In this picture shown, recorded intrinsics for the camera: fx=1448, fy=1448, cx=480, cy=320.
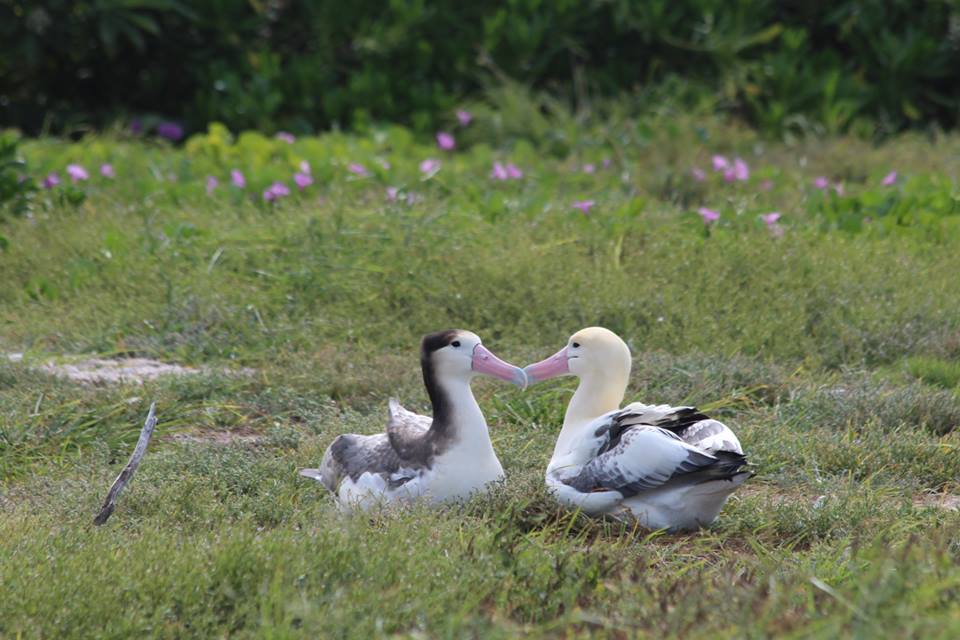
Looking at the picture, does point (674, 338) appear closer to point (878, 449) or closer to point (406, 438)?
point (878, 449)

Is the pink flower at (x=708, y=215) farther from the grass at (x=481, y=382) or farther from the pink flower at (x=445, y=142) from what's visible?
the pink flower at (x=445, y=142)

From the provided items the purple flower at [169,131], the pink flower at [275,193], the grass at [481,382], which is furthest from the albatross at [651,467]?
the purple flower at [169,131]

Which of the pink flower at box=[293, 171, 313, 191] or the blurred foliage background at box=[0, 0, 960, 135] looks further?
the blurred foliage background at box=[0, 0, 960, 135]

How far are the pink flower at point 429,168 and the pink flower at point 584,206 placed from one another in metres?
0.96

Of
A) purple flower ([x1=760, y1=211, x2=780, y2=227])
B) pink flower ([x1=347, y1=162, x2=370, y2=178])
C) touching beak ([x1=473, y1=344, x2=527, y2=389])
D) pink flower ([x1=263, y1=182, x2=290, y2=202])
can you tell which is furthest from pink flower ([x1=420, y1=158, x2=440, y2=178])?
touching beak ([x1=473, y1=344, x2=527, y2=389])

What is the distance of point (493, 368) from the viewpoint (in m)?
4.99

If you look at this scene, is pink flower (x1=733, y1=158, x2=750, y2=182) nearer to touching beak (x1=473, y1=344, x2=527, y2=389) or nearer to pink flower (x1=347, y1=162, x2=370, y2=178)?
pink flower (x1=347, y1=162, x2=370, y2=178)

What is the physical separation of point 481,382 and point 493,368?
1.34m

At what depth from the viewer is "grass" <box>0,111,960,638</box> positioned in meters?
3.72

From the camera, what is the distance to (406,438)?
16.2 feet

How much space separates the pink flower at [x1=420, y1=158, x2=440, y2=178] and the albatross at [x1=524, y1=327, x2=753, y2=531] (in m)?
4.01

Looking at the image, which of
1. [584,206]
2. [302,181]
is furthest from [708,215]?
[302,181]

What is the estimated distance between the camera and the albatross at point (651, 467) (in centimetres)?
454

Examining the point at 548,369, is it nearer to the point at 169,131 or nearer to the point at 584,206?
the point at 584,206
